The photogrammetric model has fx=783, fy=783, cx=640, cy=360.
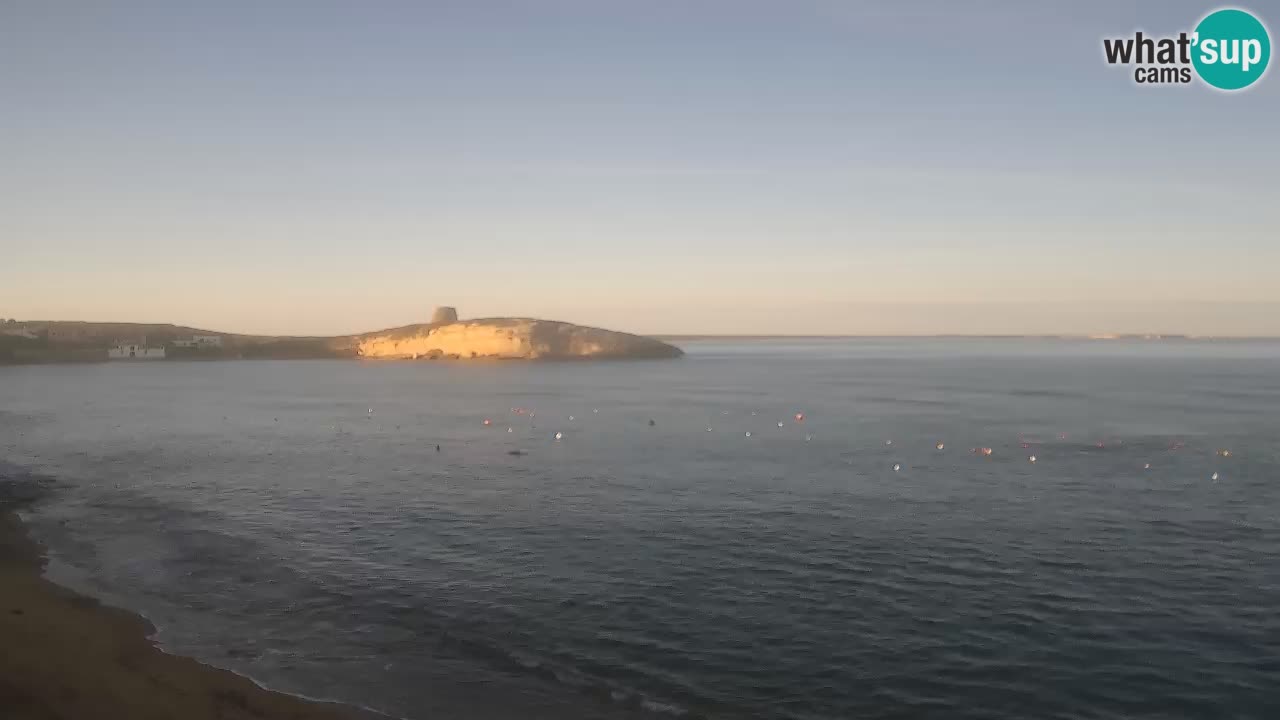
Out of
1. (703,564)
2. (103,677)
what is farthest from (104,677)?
(703,564)

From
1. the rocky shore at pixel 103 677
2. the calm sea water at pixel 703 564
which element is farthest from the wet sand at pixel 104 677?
the calm sea water at pixel 703 564

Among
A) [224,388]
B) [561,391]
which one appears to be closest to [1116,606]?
[561,391]

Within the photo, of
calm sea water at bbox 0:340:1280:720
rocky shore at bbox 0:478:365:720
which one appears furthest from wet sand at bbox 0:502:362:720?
calm sea water at bbox 0:340:1280:720

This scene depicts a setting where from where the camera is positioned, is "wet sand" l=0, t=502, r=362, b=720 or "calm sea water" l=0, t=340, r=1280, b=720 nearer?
"wet sand" l=0, t=502, r=362, b=720

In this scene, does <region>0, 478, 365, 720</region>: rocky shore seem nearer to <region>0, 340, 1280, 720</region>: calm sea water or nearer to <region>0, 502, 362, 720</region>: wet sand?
<region>0, 502, 362, 720</region>: wet sand

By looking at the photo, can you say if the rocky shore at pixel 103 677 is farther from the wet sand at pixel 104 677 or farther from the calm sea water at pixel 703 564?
the calm sea water at pixel 703 564

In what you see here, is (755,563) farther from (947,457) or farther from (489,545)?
(947,457)
